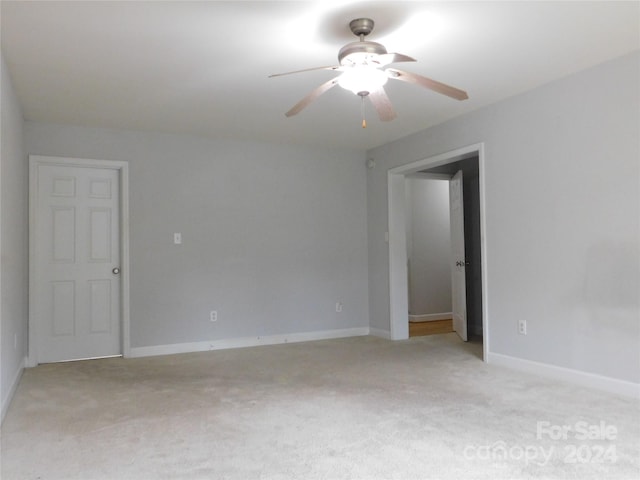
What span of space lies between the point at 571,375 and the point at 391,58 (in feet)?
8.80

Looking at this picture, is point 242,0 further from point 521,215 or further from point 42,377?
point 42,377

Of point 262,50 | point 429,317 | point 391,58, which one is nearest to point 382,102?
point 391,58

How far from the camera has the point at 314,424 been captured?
2.81 metres

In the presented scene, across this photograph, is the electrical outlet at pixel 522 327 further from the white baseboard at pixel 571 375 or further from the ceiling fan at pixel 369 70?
the ceiling fan at pixel 369 70

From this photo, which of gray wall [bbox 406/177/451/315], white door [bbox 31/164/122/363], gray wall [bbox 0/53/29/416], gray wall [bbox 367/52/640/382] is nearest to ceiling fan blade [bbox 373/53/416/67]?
gray wall [bbox 367/52/640/382]

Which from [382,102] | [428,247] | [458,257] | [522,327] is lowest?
[522,327]

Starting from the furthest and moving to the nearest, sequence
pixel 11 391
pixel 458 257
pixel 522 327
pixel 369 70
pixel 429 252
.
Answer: pixel 429 252
pixel 458 257
pixel 522 327
pixel 11 391
pixel 369 70

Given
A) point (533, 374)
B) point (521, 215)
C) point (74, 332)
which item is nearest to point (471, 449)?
point (533, 374)

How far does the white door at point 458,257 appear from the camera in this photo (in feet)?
18.3

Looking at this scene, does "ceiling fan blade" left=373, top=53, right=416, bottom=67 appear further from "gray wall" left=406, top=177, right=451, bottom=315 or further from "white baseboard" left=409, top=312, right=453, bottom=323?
"white baseboard" left=409, top=312, right=453, bottom=323

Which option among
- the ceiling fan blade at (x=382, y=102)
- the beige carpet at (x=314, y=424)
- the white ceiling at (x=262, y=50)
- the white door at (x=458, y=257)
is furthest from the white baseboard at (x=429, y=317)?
the ceiling fan blade at (x=382, y=102)

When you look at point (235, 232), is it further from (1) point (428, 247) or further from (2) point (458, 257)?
(1) point (428, 247)

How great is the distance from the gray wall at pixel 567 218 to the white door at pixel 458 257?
3.69 feet

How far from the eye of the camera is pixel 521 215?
408 centimetres
